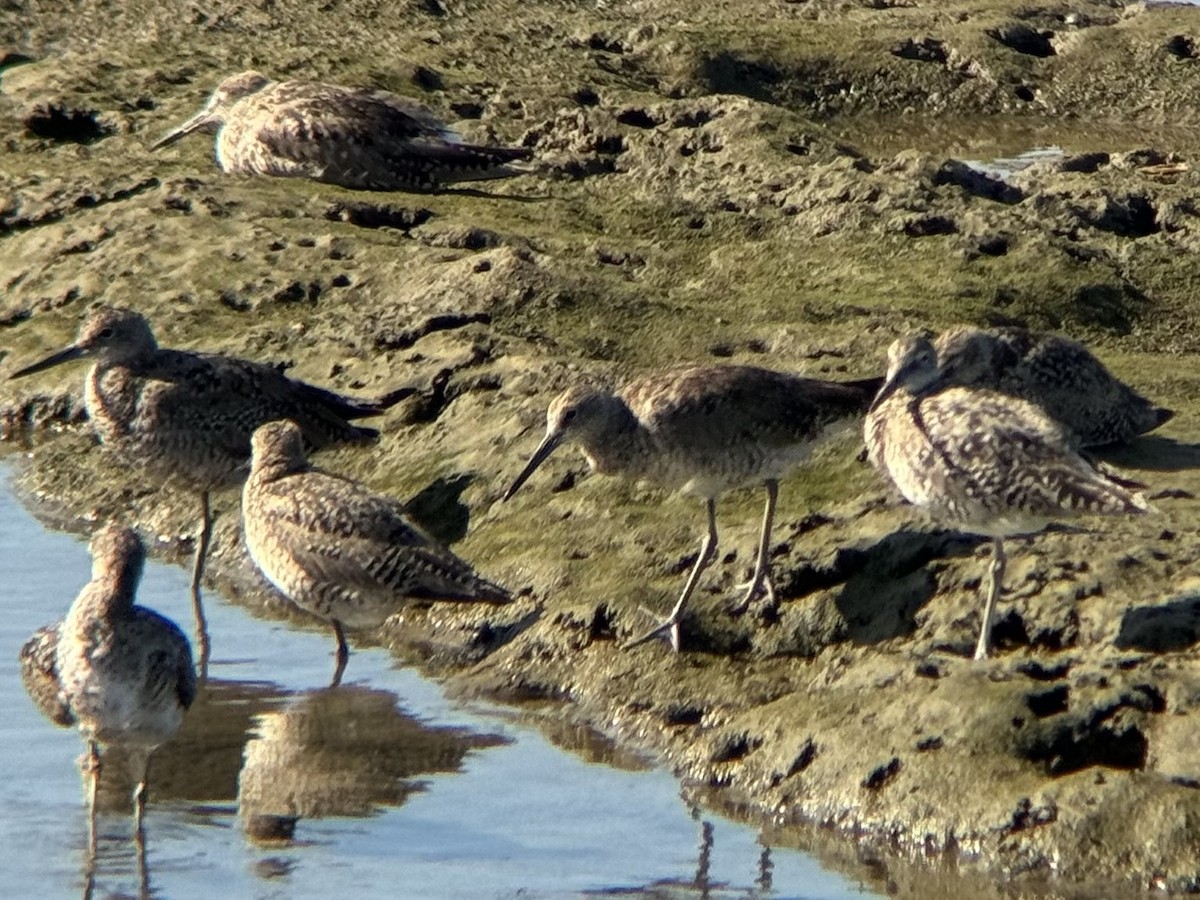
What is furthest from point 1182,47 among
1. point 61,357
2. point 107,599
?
point 107,599

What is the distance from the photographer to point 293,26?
51.6ft

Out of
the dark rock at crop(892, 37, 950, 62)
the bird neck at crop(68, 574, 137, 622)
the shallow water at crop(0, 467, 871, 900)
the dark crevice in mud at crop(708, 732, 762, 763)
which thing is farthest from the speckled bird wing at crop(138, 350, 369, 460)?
the dark rock at crop(892, 37, 950, 62)

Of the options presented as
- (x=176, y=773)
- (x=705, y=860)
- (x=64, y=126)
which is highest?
(x=64, y=126)

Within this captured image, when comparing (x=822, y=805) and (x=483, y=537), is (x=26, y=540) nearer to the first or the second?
(x=483, y=537)

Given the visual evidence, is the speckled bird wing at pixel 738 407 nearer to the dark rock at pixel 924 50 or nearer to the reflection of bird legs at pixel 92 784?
the reflection of bird legs at pixel 92 784

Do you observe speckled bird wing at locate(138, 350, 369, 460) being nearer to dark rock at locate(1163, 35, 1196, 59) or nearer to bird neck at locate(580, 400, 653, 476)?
bird neck at locate(580, 400, 653, 476)

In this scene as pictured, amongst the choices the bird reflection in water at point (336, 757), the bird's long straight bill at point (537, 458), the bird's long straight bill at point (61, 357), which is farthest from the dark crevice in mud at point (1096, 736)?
the bird's long straight bill at point (61, 357)

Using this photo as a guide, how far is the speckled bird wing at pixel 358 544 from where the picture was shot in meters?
8.50

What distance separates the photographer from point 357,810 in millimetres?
7574

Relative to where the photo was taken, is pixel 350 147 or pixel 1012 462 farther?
pixel 350 147

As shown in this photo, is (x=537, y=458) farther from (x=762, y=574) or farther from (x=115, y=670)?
(x=115, y=670)

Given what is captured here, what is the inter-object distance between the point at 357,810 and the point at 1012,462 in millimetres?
2359

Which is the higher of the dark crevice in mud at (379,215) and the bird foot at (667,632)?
the dark crevice in mud at (379,215)

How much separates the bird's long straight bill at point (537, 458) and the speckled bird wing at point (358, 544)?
407 millimetres
